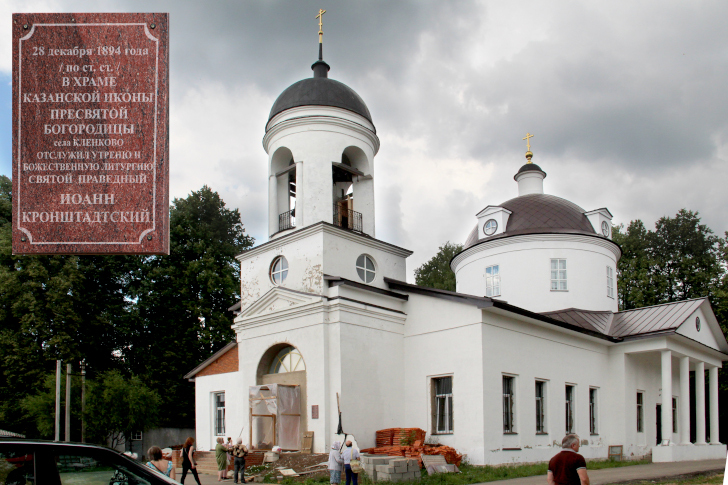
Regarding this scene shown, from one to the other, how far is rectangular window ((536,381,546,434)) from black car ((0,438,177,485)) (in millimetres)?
18096

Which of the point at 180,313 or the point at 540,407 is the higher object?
the point at 180,313

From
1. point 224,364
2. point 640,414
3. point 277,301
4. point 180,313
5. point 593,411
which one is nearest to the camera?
point 277,301

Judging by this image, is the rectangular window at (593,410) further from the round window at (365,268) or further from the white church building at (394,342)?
the round window at (365,268)

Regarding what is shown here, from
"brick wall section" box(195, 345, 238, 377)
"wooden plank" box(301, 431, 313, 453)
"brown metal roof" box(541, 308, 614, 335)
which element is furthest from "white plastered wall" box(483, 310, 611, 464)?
"brick wall section" box(195, 345, 238, 377)

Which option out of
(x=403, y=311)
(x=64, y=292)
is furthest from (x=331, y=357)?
(x=64, y=292)

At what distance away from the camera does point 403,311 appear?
21.2 metres

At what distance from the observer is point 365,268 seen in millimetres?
21203

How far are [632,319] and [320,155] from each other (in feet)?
48.8

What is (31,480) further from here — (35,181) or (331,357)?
(331,357)

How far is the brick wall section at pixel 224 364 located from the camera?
25.1 metres

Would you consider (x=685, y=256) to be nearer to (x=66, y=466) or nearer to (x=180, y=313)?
(x=180, y=313)

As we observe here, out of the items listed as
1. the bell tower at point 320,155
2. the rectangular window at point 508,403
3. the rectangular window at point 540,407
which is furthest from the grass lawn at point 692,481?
the bell tower at point 320,155

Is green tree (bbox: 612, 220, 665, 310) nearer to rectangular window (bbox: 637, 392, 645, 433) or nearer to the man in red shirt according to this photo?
rectangular window (bbox: 637, 392, 645, 433)

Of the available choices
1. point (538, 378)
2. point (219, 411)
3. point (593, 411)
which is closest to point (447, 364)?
point (538, 378)
